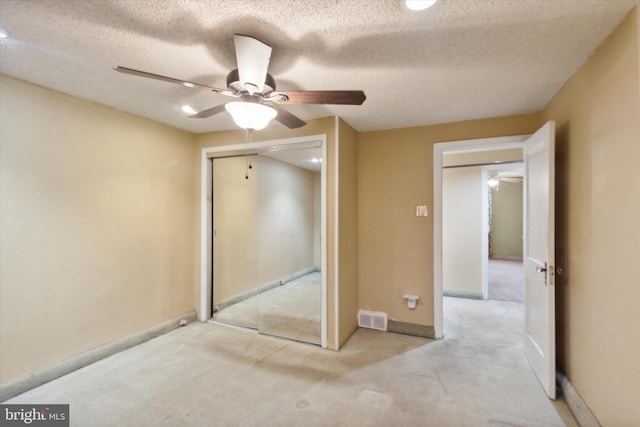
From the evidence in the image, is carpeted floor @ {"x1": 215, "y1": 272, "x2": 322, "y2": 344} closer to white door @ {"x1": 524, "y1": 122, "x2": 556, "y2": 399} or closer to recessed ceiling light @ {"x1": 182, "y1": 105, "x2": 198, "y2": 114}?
white door @ {"x1": 524, "y1": 122, "x2": 556, "y2": 399}

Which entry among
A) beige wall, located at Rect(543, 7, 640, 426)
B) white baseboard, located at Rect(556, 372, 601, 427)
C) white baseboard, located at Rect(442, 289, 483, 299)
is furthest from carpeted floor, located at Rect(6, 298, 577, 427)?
white baseboard, located at Rect(442, 289, 483, 299)

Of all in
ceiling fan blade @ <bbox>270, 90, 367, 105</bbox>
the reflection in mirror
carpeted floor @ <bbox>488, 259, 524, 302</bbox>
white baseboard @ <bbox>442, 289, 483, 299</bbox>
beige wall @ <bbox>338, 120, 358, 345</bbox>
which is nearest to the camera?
ceiling fan blade @ <bbox>270, 90, 367, 105</bbox>

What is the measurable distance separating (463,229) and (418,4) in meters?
3.97

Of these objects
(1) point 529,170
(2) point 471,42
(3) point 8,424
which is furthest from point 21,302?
(1) point 529,170

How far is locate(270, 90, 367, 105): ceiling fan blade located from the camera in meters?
1.56

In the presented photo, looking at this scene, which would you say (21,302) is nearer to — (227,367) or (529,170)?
(227,367)

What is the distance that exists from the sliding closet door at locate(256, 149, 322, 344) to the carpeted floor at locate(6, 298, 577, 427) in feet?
1.44

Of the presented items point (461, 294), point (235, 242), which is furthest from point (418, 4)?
point (461, 294)

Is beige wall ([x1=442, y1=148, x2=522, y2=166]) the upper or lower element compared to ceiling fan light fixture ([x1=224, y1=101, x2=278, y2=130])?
upper

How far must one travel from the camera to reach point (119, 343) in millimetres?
2703

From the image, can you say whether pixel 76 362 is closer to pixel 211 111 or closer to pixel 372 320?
pixel 211 111

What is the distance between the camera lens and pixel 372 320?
3312mm

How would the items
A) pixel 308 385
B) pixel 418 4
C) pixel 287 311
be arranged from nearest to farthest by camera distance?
pixel 418 4 < pixel 308 385 < pixel 287 311

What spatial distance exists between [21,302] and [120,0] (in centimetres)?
231
